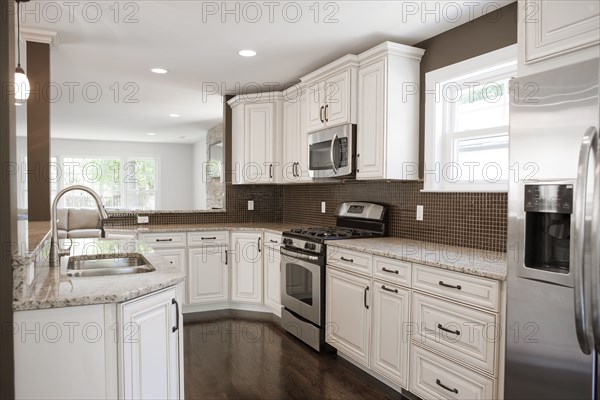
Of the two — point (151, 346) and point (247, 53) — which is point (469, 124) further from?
point (151, 346)

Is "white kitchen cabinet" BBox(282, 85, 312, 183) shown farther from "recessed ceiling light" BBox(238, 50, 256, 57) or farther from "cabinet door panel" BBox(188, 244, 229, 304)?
"cabinet door panel" BBox(188, 244, 229, 304)

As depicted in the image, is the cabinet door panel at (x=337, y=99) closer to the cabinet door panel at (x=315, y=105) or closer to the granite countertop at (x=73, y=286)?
the cabinet door panel at (x=315, y=105)

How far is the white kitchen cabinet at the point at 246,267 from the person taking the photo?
4402 mm

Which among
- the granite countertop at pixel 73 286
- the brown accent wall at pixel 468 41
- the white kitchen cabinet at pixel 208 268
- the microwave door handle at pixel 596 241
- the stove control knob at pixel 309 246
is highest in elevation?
the brown accent wall at pixel 468 41

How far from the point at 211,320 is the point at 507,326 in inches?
118

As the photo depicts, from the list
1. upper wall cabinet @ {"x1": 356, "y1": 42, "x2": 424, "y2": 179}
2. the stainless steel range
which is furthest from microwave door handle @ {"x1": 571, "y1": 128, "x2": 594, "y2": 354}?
the stainless steel range

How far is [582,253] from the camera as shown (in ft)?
4.77

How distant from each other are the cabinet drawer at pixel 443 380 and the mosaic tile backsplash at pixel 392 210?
31.9 inches

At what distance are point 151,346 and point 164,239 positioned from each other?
8.70ft

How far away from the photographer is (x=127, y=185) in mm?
10133

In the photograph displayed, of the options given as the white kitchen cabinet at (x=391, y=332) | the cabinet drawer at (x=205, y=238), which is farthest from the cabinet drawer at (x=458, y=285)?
the cabinet drawer at (x=205, y=238)

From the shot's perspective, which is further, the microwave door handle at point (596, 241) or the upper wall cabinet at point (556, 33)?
the upper wall cabinet at point (556, 33)

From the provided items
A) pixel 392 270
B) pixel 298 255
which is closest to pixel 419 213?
pixel 392 270

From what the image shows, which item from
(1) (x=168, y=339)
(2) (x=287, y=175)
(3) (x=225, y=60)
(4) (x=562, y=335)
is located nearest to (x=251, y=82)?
(3) (x=225, y=60)
